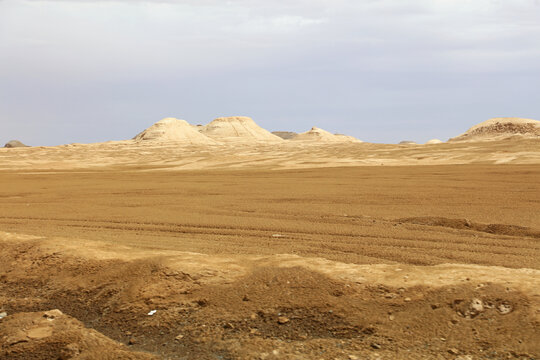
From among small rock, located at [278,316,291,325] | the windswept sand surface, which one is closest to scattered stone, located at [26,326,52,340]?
small rock, located at [278,316,291,325]

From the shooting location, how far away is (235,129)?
100312mm

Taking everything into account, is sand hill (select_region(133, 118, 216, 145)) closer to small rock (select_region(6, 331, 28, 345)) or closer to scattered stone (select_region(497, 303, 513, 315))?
small rock (select_region(6, 331, 28, 345))

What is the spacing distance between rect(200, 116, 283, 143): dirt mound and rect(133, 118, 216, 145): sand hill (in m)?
6.19

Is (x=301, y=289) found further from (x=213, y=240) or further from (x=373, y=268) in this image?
(x=213, y=240)

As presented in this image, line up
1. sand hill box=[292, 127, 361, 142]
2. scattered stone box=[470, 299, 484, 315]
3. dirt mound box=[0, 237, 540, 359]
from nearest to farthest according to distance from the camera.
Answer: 1. dirt mound box=[0, 237, 540, 359]
2. scattered stone box=[470, 299, 484, 315]
3. sand hill box=[292, 127, 361, 142]

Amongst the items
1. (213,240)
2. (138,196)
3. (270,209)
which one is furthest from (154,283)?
(138,196)

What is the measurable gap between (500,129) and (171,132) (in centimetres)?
4827

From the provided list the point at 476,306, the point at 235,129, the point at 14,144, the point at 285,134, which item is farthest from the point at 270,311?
the point at 285,134

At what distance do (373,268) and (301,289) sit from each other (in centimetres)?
105

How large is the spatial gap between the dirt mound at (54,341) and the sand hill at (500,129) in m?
61.2

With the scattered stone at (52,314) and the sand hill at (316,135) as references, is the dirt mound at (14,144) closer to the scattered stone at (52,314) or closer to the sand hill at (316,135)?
the sand hill at (316,135)

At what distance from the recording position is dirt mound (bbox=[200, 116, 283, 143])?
9740 centimetres

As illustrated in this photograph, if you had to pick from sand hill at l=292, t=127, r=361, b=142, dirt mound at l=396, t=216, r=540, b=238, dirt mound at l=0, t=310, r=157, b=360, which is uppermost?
sand hill at l=292, t=127, r=361, b=142

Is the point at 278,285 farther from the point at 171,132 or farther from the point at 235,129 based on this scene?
the point at 235,129
